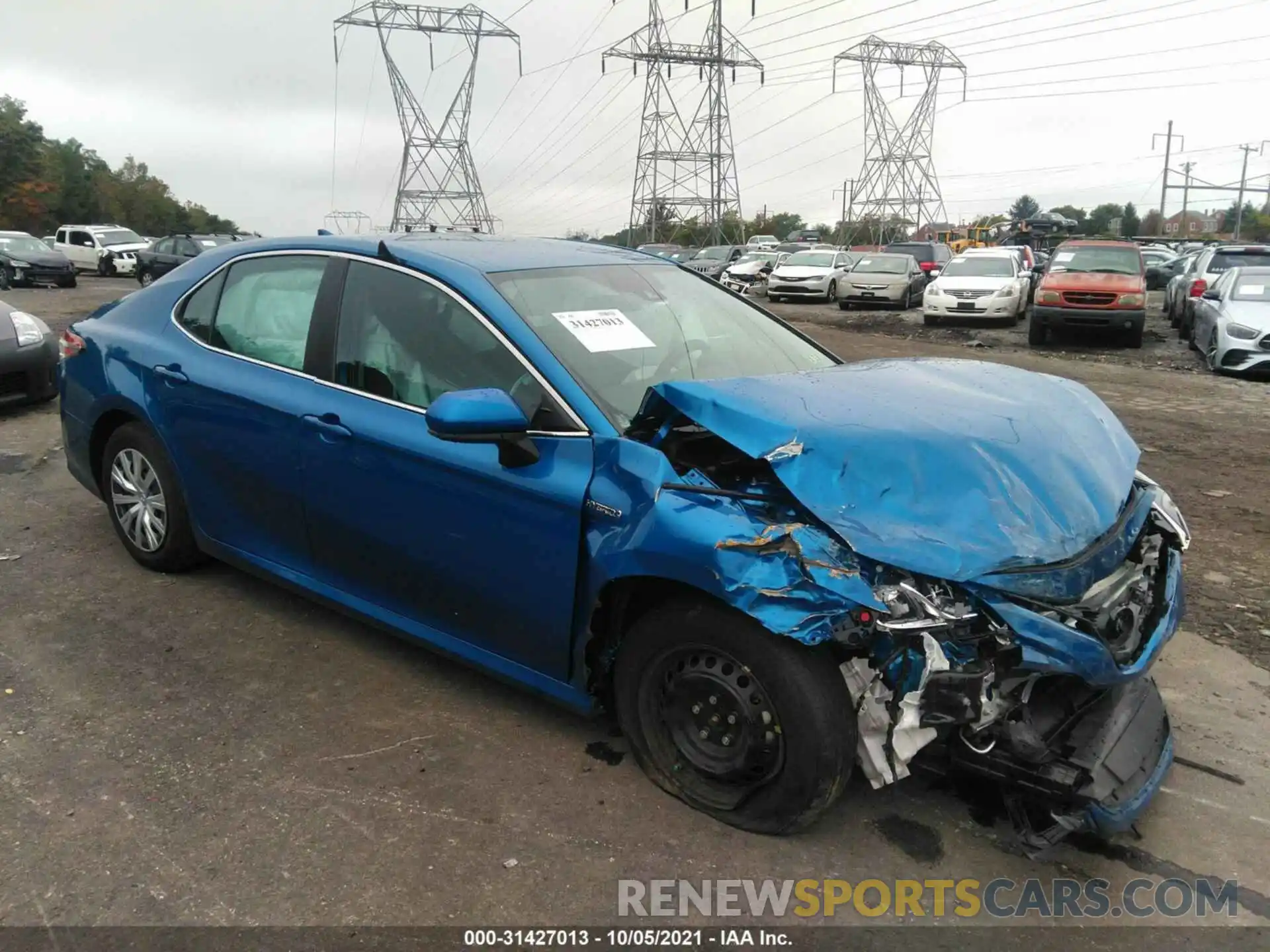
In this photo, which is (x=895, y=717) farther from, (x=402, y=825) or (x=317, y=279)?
(x=317, y=279)

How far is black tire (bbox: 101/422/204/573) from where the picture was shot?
4.27 meters

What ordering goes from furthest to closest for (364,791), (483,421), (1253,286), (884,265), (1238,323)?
(884,265), (1253,286), (1238,323), (364,791), (483,421)

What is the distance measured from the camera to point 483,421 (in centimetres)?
283

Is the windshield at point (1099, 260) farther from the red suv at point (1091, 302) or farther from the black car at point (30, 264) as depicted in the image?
the black car at point (30, 264)

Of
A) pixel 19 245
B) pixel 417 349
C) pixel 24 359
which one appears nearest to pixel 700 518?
pixel 417 349

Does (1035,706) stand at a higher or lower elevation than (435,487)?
lower

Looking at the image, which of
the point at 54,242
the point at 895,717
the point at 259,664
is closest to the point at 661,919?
the point at 895,717

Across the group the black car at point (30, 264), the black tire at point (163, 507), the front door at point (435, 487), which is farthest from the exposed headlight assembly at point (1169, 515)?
the black car at point (30, 264)

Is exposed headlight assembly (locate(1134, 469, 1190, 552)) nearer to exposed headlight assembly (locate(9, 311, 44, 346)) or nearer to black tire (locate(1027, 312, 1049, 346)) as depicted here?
exposed headlight assembly (locate(9, 311, 44, 346))

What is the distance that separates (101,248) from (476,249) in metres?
35.6

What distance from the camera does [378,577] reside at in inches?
Answer: 137

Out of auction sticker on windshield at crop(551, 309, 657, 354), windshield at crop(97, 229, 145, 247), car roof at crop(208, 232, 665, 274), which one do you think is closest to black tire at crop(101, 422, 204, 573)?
car roof at crop(208, 232, 665, 274)

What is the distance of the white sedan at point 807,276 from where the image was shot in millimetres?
25406

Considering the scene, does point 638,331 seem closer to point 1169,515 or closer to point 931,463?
point 931,463
